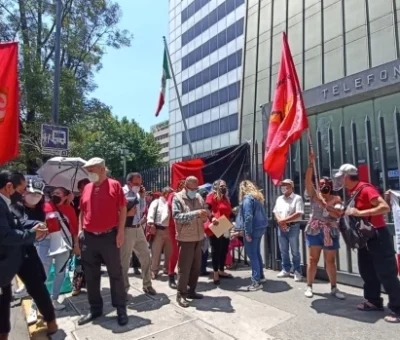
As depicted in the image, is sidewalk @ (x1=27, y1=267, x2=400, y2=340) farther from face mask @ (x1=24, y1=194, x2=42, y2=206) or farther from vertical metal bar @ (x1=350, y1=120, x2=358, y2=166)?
vertical metal bar @ (x1=350, y1=120, x2=358, y2=166)

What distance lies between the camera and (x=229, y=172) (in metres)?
7.66

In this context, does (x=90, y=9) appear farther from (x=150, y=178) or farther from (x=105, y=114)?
(x=150, y=178)

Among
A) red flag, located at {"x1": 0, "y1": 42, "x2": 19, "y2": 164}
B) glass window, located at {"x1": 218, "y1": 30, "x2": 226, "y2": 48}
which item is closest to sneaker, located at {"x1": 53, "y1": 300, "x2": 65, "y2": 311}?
red flag, located at {"x1": 0, "y1": 42, "x2": 19, "y2": 164}

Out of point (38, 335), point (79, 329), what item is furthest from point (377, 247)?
point (38, 335)

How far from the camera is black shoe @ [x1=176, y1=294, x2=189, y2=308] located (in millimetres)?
4887

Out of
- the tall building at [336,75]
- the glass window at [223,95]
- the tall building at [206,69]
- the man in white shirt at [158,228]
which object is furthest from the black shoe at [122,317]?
the glass window at [223,95]

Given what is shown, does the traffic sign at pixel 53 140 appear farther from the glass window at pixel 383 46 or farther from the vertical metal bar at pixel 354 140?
the glass window at pixel 383 46

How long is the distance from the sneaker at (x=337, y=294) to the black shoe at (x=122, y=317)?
2.82 m

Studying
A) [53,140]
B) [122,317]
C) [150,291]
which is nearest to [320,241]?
[150,291]

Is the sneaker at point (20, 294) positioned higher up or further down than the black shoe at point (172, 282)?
further down

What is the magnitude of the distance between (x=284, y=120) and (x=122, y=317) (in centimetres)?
330

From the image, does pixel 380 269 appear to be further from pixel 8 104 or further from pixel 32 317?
pixel 8 104

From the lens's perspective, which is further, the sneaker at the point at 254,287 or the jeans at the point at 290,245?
the jeans at the point at 290,245

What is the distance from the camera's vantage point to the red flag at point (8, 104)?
4.88 metres
